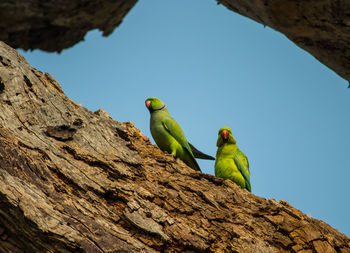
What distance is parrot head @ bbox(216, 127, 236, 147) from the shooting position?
24.9 feet

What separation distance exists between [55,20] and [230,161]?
7.83 metres

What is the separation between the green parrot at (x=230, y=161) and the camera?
7.17 meters

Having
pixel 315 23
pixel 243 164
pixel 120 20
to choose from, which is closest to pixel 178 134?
pixel 243 164

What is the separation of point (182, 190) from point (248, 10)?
14.0 feet

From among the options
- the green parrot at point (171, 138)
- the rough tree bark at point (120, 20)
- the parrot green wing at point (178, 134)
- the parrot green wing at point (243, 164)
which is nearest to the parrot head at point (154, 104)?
the green parrot at point (171, 138)

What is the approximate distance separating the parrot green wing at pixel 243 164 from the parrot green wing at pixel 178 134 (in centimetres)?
86

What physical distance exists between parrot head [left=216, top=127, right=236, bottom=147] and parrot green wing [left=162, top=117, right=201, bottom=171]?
2.78 feet

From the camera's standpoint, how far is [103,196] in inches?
191

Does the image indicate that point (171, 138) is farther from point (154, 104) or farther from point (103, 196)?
point (103, 196)

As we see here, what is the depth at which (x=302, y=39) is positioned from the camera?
22.8 ft

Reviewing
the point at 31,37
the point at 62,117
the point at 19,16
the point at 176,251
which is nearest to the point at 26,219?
the point at 176,251

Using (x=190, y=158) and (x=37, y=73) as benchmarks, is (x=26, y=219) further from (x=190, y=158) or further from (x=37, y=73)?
(x=190, y=158)

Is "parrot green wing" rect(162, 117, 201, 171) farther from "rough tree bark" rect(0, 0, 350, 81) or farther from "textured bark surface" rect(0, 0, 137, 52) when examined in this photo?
"textured bark surface" rect(0, 0, 137, 52)

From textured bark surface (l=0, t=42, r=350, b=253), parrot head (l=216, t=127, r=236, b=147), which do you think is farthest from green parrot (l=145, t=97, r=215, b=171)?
textured bark surface (l=0, t=42, r=350, b=253)
